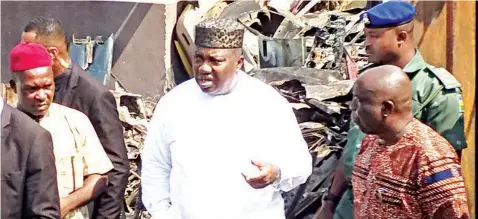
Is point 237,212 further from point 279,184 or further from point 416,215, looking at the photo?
point 416,215

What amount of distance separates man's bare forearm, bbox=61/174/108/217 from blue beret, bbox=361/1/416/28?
147 centimetres

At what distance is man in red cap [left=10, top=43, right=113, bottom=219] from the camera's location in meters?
4.21

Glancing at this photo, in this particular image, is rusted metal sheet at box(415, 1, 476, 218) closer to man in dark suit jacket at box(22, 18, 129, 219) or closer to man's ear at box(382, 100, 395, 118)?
man's ear at box(382, 100, 395, 118)

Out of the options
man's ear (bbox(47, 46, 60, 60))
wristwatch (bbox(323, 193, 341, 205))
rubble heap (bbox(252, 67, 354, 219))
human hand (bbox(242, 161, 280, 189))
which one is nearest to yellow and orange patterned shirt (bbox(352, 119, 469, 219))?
human hand (bbox(242, 161, 280, 189))

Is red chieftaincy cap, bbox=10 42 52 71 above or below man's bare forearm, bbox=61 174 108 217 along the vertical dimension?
above

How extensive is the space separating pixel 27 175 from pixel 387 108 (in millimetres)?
1481

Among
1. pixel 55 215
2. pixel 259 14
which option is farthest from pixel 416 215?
pixel 259 14

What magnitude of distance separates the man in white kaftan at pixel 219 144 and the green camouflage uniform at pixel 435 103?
14.8 inches

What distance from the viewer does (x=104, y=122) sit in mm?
4754

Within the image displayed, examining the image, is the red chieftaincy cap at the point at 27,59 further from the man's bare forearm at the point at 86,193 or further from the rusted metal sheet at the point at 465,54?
the rusted metal sheet at the point at 465,54

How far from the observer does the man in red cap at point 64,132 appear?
4215mm

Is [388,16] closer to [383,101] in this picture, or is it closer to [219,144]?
[383,101]

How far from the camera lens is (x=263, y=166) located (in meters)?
3.88

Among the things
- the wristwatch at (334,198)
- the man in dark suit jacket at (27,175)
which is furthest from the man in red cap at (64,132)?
the wristwatch at (334,198)
